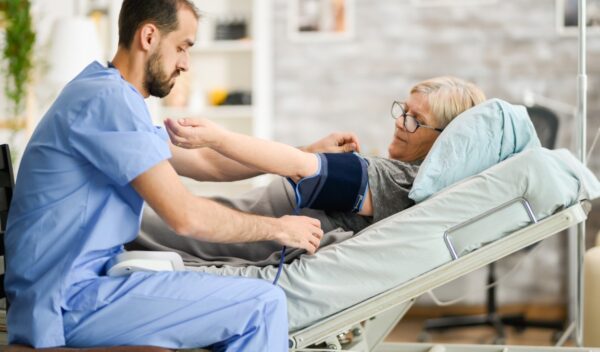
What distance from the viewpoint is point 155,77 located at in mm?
1790

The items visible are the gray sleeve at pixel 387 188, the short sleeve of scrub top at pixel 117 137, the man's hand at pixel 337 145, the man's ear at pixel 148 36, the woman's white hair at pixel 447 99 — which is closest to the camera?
the short sleeve of scrub top at pixel 117 137

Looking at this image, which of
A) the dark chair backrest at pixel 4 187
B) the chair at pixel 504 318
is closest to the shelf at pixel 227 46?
the chair at pixel 504 318

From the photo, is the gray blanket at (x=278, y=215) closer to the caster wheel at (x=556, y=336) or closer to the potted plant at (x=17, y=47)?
the caster wheel at (x=556, y=336)

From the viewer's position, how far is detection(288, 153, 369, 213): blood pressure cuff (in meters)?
2.04

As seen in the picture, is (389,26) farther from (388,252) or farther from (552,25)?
(388,252)

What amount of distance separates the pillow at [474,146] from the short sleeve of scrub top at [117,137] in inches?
27.1

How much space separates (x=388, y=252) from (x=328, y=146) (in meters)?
0.66

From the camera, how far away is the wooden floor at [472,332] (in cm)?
395

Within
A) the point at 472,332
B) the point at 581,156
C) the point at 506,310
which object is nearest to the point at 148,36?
the point at 581,156

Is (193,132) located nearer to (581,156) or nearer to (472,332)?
(581,156)

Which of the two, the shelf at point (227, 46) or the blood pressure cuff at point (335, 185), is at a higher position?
the shelf at point (227, 46)

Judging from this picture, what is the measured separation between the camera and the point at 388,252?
6.09 ft

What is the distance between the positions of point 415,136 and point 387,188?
26 centimetres

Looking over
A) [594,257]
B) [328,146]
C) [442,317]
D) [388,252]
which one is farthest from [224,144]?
[442,317]
